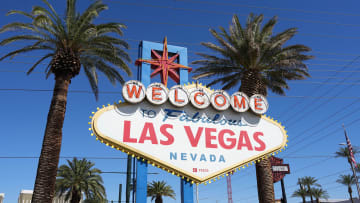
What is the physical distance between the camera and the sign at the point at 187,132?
12.9 meters

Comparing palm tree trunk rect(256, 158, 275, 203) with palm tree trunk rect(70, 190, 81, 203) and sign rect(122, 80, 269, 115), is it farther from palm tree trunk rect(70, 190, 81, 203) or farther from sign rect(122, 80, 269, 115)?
palm tree trunk rect(70, 190, 81, 203)

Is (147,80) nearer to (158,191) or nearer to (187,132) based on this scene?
(187,132)

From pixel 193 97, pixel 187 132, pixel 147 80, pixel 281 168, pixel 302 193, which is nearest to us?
pixel 187 132

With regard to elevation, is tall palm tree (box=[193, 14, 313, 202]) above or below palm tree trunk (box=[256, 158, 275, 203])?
above

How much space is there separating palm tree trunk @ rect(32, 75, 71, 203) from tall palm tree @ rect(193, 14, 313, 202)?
867cm

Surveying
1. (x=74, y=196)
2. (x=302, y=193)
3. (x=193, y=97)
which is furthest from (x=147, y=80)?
(x=302, y=193)

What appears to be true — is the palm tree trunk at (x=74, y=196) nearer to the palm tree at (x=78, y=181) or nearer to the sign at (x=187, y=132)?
the palm tree at (x=78, y=181)

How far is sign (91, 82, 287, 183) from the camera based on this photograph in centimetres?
1285

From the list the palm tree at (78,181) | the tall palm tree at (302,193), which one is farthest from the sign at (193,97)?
the tall palm tree at (302,193)

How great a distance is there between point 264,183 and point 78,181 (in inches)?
1082

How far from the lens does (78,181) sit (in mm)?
37219

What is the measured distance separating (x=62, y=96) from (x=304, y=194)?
64.3 m

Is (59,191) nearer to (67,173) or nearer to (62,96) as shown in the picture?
(67,173)

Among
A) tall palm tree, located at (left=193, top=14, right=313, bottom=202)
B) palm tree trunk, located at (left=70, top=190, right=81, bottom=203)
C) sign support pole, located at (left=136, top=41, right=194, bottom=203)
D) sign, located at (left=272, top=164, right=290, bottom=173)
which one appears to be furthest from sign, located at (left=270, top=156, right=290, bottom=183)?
palm tree trunk, located at (left=70, top=190, right=81, bottom=203)
